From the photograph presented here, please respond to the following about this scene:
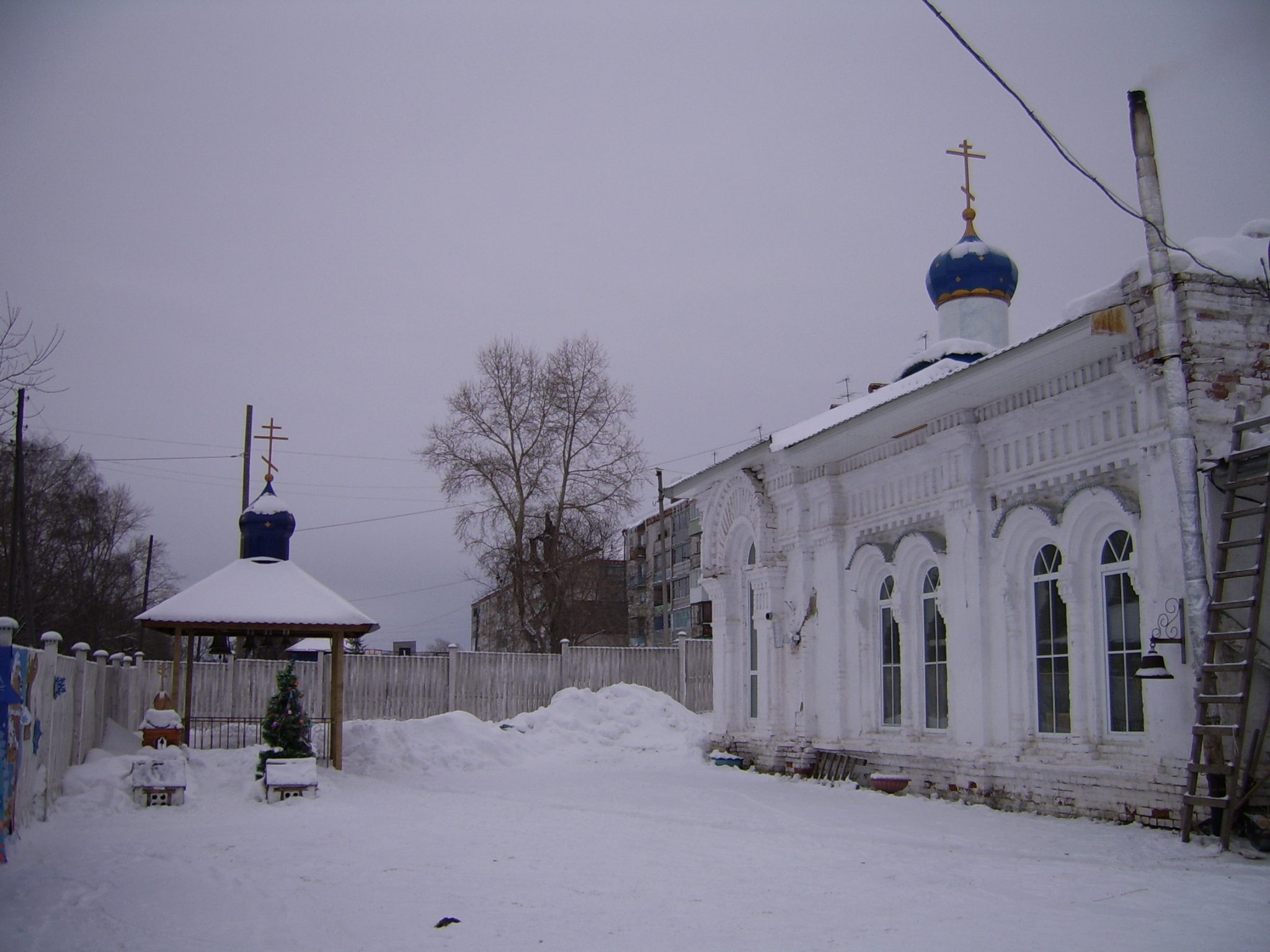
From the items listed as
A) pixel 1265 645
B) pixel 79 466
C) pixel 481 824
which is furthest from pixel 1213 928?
pixel 79 466

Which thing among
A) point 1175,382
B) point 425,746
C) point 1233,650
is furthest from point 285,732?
point 1175,382

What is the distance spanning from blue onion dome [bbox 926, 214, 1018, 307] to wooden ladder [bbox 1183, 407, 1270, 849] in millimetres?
7861

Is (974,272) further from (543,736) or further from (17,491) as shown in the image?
(17,491)

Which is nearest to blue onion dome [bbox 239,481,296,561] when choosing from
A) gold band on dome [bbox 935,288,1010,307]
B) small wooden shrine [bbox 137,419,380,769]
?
small wooden shrine [bbox 137,419,380,769]

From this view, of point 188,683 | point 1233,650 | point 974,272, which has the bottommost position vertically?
point 188,683

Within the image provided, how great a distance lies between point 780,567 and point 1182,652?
8.33 metres

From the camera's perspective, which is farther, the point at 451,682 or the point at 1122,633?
the point at 451,682

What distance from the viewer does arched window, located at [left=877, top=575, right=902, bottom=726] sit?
15.2 meters

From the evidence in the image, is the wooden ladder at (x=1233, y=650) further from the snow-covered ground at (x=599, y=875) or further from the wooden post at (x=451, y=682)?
the wooden post at (x=451, y=682)

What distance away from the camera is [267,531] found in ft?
55.1

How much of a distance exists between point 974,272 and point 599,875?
12282 millimetres

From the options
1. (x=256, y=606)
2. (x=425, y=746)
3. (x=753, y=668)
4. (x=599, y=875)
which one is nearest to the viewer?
(x=599, y=875)

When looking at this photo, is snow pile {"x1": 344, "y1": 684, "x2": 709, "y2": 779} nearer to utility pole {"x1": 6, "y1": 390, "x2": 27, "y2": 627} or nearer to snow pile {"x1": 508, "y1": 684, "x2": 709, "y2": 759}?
snow pile {"x1": 508, "y1": 684, "x2": 709, "y2": 759}

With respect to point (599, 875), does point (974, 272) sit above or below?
above
